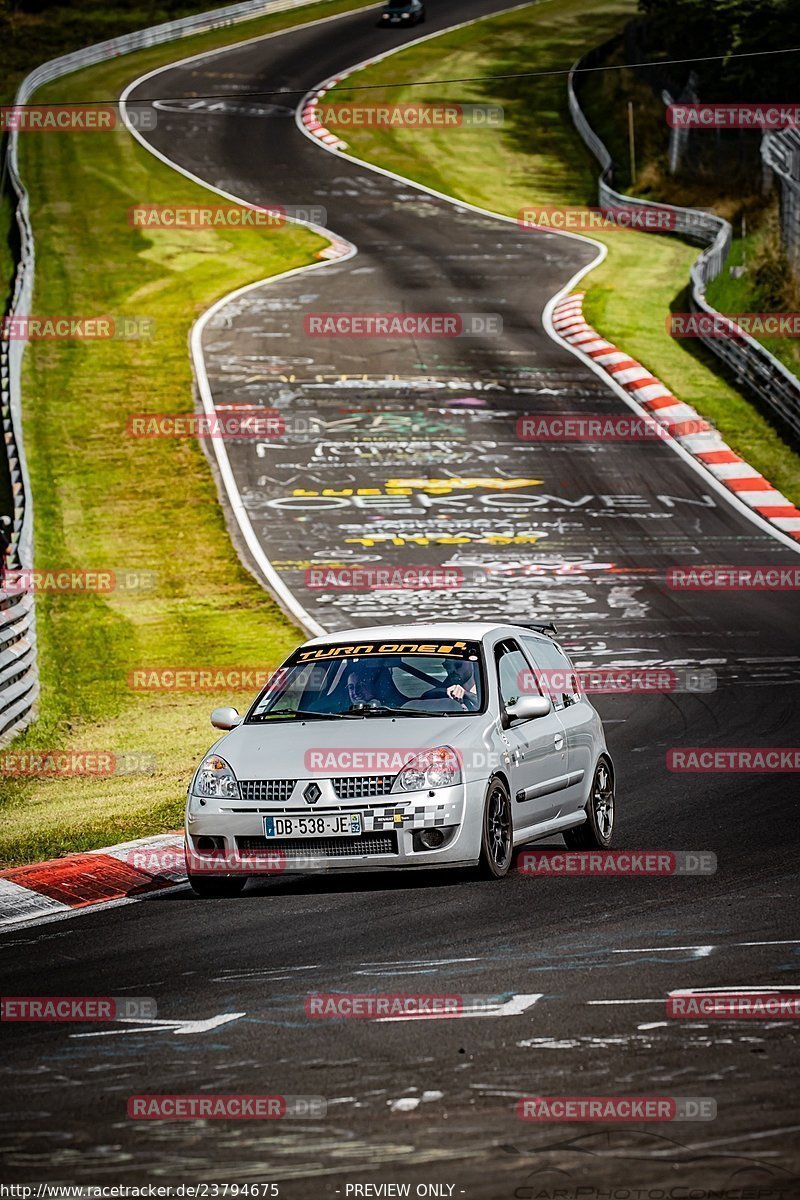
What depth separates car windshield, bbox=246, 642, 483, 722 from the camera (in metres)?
11.1

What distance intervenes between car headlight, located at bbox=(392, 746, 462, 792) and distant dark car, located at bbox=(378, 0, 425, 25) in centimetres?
7108

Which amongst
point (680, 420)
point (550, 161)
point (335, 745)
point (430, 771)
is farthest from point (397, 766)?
point (550, 161)

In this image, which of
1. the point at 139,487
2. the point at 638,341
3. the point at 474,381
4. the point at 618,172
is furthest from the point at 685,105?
the point at 139,487

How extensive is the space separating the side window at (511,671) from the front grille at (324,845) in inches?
61.0

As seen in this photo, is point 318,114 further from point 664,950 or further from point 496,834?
point 664,950

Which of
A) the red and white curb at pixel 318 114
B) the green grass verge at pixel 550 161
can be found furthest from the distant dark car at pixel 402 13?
the red and white curb at pixel 318 114

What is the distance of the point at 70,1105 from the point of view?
6230mm

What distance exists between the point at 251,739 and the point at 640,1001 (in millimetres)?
3956

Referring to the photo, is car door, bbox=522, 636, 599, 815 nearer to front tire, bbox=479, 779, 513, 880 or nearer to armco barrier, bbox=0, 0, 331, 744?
front tire, bbox=479, 779, 513, 880

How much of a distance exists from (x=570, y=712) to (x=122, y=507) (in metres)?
17.3

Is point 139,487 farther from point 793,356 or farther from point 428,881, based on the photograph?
point 428,881

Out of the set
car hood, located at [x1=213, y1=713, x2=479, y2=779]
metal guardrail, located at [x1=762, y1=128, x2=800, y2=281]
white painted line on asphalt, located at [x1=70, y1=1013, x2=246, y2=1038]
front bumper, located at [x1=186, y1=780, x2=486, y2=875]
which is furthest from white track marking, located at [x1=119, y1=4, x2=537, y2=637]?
white painted line on asphalt, located at [x1=70, y1=1013, x2=246, y2=1038]

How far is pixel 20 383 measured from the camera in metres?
35.3

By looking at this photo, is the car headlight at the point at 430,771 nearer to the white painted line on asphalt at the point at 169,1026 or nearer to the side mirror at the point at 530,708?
the side mirror at the point at 530,708
